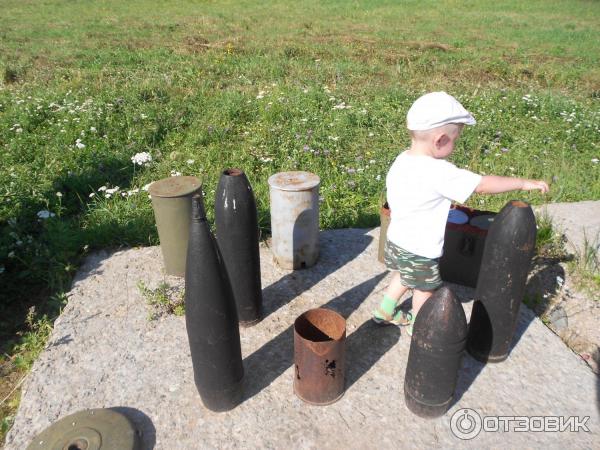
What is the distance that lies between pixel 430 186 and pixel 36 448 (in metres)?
2.30

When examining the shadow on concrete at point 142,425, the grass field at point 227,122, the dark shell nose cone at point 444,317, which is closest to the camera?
the dark shell nose cone at point 444,317

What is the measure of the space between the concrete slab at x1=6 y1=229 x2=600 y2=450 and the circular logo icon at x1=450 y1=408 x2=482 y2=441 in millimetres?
20

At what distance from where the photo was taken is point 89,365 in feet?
9.27

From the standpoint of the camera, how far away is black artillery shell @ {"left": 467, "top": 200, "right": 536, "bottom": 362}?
2432 mm

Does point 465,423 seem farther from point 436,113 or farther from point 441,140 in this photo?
point 436,113

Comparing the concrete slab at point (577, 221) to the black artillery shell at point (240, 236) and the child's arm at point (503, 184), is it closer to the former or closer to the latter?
the child's arm at point (503, 184)

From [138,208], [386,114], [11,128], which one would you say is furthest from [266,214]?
[11,128]

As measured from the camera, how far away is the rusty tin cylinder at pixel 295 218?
3.40 metres

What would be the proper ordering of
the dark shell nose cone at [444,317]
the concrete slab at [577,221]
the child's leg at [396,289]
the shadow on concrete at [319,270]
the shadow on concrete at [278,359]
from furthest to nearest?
1. the concrete slab at [577,221]
2. the shadow on concrete at [319,270]
3. the child's leg at [396,289]
4. the shadow on concrete at [278,359]
5. the dark shell nose cone at [444,317]

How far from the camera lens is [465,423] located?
2.42 metres

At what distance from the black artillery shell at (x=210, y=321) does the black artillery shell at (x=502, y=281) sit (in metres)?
1.34

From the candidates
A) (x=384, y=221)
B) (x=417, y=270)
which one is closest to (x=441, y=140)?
(x=417, y=270)

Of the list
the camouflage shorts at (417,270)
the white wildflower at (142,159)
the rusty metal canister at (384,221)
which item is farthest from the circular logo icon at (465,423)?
the white wildflower at (142,159)

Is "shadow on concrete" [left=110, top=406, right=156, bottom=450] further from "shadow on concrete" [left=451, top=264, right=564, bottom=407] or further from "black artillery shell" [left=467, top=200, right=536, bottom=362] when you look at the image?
"black artillery shell" [left=467, top=200, right=536, bottom=362]
